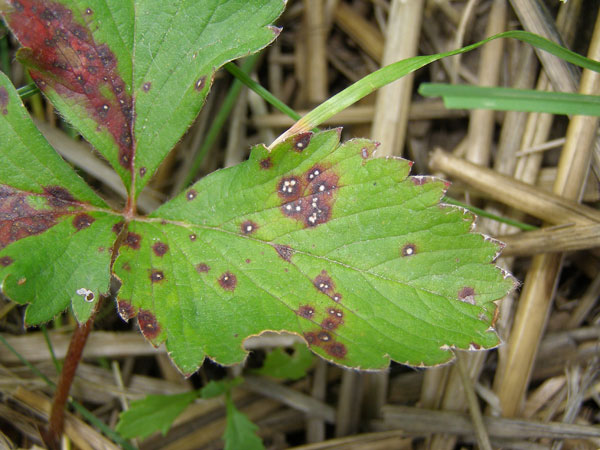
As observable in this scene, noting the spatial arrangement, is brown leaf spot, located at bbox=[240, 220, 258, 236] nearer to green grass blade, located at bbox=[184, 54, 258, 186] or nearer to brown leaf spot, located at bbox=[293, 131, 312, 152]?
brown leaf spot, located at bbox=[293, 131, 312, 152]

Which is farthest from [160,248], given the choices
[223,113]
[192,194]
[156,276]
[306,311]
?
[223,113]

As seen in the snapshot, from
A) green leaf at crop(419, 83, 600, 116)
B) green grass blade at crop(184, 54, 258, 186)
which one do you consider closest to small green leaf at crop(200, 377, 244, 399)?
green grass blade at crop(184, 54, 258, 186)

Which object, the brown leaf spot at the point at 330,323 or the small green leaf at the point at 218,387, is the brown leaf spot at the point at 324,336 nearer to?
the brown leaf spot at the point at 330,323

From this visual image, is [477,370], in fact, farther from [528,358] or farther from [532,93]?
[532,93]

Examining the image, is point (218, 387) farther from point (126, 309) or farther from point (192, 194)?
point (192, 194)

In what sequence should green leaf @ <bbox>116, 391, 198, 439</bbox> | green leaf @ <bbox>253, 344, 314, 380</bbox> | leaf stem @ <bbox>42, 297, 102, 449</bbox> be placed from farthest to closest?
1. green leaf @ <bbox>253, 344, 314, 380</bbox>
2. green leaf @ <bbox>116, 391, 198, 439</bbox>
3. leaf stem @ <bbox>42, 297, 102, 449</bbox>

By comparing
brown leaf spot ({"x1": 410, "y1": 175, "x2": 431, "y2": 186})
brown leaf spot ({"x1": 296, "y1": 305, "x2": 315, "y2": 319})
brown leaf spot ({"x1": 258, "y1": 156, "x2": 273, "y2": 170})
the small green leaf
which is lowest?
the small green leaf
